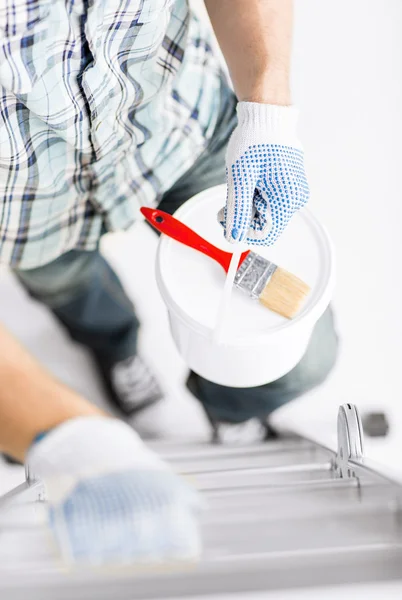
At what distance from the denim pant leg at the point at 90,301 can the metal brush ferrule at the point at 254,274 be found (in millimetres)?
359

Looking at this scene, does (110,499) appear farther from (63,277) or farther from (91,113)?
(63,277)

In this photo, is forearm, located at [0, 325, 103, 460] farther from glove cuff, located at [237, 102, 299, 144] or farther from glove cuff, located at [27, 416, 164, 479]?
glove cuff, located at [237, 102, 299, 144]

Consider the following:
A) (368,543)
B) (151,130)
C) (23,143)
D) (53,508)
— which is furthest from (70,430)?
(151,130)

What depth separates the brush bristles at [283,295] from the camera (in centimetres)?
75

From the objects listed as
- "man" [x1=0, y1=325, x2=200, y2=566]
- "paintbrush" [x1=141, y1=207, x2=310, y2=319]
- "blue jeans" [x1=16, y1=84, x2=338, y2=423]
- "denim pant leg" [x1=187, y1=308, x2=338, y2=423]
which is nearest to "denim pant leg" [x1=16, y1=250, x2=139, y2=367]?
"blue jeans" [x1=16, y1=84, x2=338, y2=423]

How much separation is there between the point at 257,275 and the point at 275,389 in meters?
0.38

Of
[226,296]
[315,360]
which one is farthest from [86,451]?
[315,360]

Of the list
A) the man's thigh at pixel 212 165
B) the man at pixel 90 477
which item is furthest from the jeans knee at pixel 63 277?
the man at pixel 90 477

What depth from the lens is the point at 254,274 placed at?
761 millimetres

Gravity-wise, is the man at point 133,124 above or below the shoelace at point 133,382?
above

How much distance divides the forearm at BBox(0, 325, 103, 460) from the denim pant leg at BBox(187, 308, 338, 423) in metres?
0.60

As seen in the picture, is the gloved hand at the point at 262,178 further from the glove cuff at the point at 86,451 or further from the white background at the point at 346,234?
the white background at the point at 346,234

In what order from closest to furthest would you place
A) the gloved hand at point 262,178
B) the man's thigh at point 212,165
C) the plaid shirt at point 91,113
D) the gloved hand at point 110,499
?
the gloved hand at point 110,499 → the plaid shirt at point 91,113 → the gloved hand at point 262,178 → the man's thigh at point 212,165

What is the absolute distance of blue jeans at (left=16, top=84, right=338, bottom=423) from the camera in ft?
3.02
